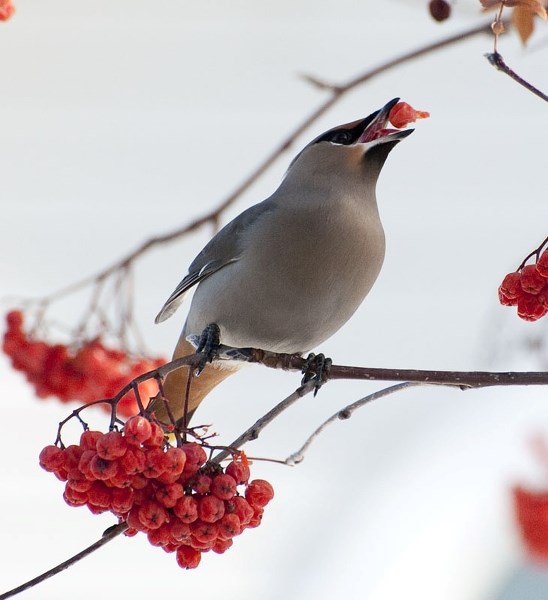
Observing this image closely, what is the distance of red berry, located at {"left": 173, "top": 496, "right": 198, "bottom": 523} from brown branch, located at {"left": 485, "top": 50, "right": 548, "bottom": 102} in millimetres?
886

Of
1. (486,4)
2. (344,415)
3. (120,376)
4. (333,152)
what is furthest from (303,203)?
(486,4)

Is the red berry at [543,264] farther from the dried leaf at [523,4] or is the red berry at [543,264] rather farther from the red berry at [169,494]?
the red berry at [169,494]

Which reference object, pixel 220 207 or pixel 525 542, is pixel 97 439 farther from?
pixel 525 542

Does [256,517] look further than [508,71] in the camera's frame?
Yes

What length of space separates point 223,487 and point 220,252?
122cm

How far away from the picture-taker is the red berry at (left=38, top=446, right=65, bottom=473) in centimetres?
191

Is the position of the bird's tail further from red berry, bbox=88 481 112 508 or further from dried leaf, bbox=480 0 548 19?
dried leaf, bbox=480 0 548 19

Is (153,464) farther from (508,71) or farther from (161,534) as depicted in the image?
(508,71)

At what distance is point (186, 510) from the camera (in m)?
1.85

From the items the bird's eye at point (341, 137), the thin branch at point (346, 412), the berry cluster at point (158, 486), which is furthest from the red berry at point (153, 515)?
the bird's eye at point (341, 137)

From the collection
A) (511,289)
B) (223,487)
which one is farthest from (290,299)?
(223,487)

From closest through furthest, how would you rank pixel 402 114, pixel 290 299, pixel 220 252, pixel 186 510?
pixel 186 510 → pixel 402 114 → pixel 290 299 → pixel 220 252

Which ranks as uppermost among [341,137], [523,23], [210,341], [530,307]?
[341,137]

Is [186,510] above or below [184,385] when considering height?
below
